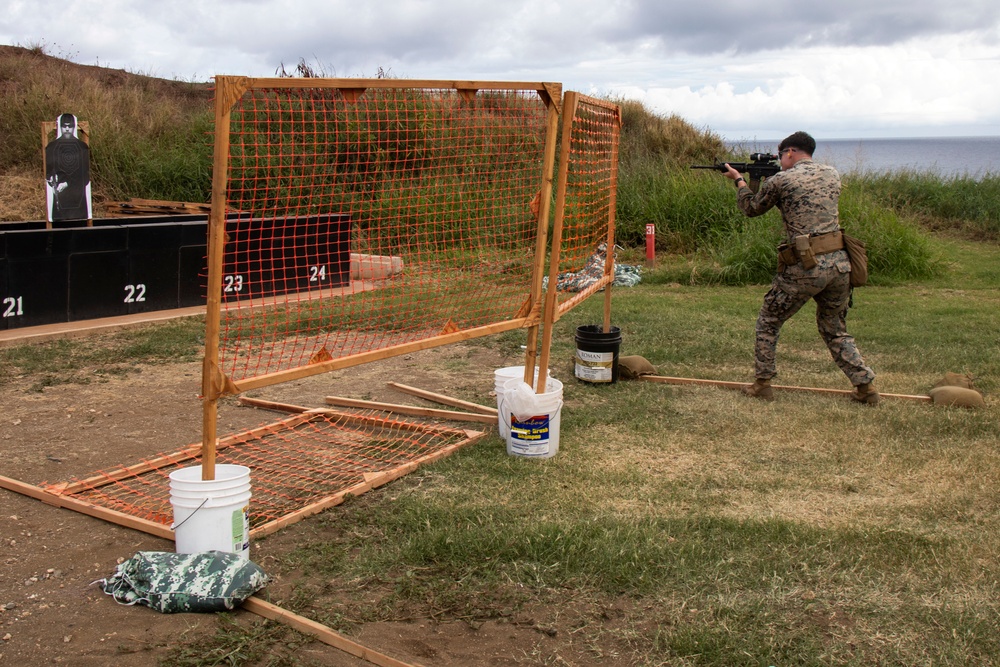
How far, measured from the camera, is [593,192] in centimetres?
697

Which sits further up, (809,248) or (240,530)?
(809,248)

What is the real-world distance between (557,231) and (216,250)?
7.16ft

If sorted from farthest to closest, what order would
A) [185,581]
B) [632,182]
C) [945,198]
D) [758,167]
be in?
[945,198]
[632,182]
[758,167]
[185,581]

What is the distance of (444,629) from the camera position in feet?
12.1

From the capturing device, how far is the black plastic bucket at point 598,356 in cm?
744

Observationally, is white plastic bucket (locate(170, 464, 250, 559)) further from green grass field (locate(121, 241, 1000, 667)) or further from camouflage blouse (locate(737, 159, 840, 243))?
camouflage blouse (locate(737, 159, 840, 243))

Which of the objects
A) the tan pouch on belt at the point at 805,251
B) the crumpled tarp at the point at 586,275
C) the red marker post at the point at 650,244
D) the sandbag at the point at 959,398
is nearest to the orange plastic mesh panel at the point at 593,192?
the crumpled tarp at the point at 586,275

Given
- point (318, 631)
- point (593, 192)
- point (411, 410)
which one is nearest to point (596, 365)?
point (593, 192)

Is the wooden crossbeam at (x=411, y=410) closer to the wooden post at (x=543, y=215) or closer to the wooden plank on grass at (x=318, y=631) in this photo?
the wooden post at (x=543, y=215)

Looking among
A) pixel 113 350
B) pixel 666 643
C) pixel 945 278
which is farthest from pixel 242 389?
pixel 945 278

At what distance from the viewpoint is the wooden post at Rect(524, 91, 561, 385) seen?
555 centimetres

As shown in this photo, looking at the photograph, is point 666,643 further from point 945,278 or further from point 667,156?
point 667,156

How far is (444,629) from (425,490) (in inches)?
59.2

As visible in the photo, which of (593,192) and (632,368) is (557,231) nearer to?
(593,192)
